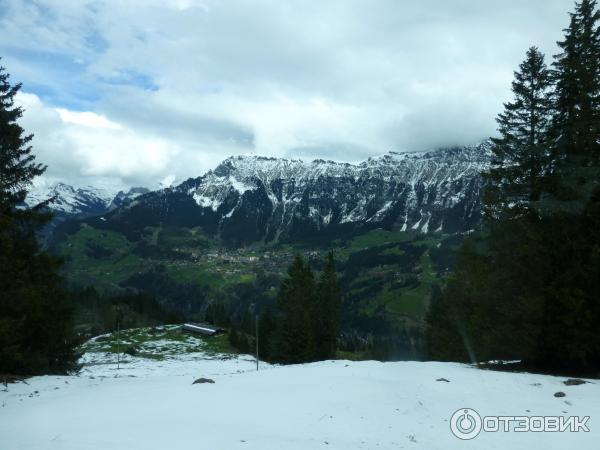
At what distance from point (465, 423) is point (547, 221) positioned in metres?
13.0

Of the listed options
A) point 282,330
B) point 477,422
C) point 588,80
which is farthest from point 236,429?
point 282,330

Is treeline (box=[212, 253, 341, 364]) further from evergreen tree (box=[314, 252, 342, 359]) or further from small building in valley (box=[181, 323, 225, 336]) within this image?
small building in valley (box=[181, 323, 225, 336])

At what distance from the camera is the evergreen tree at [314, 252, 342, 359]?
55.6 metres

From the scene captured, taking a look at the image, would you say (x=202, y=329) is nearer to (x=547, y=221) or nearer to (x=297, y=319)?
(x=297, y=319)

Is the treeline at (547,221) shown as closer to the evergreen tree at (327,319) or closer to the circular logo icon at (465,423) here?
the circular logo icon at (465,423)

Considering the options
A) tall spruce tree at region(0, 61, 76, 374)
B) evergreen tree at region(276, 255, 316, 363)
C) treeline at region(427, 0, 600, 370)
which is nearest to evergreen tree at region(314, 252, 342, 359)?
evergreen tree at region(276, 255, 316, 363)

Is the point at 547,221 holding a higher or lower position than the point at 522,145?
lower

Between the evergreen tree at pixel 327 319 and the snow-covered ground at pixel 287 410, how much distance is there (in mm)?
37646

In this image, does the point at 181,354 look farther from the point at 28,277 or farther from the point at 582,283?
the point at 582,283

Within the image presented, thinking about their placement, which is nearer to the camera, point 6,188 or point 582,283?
point 582,283

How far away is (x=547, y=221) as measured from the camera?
67.3 feet

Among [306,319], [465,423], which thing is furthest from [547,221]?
[306,319]

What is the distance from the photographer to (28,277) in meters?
22.4

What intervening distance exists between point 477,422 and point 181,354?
229 ft
